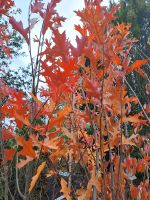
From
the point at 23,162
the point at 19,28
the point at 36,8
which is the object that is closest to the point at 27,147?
the point at 23,162

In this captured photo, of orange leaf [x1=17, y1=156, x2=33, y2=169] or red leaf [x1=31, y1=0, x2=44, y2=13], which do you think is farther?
red leaf [x1=31, y1=0, x2=44, y2=13]

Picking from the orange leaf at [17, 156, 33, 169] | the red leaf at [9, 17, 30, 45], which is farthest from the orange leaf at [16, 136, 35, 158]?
the red leaf at [9, 17, 30, 45]

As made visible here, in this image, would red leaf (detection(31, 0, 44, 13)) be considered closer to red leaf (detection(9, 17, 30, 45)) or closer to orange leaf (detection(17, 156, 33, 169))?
red leaf (detection(9, 17, 30, 45))

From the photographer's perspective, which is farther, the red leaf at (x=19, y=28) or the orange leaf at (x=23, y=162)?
the red leaf at (x=19, y=28)

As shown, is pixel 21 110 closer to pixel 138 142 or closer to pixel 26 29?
pixel 26 29

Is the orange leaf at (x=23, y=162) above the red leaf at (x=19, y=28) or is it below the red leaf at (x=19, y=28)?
below

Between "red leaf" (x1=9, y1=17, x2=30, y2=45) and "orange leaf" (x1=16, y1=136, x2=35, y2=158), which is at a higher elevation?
"red leaf" (x1=9, y1=17, x2=30, y2=45)

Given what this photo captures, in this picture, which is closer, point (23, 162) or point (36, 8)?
point (23, 162)

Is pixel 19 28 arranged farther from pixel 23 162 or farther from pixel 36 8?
pixel 23 162

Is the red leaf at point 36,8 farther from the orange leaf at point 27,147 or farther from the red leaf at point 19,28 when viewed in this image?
the orange leaf at point 27,147

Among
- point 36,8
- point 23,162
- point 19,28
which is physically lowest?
point 23,162

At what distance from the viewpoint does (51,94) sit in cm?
126

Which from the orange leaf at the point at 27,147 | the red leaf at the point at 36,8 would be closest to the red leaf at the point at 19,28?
the red leaf at the point at 36,8

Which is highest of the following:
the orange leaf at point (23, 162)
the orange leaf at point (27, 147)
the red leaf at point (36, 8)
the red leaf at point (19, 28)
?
the red leaf at point (36, 8)
